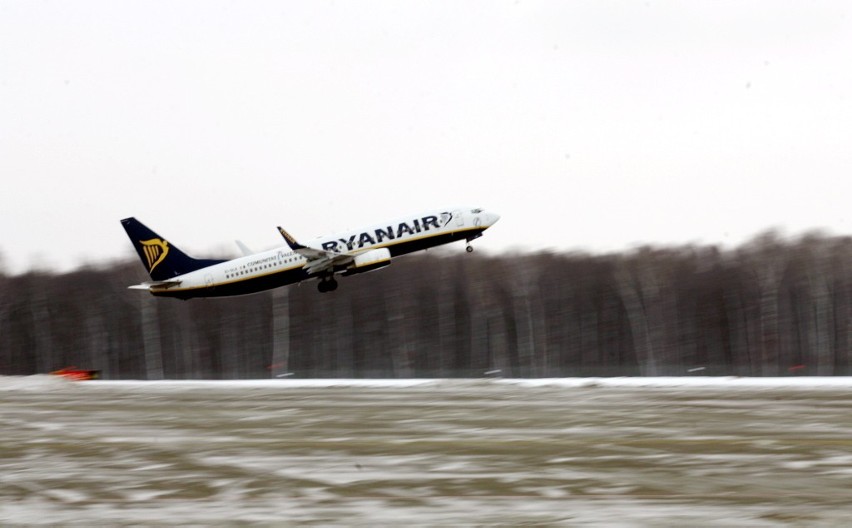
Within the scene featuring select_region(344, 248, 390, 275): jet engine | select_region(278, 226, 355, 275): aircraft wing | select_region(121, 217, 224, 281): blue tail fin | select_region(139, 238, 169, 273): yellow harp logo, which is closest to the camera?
select_region(344, 248, 390, 275): jet engine

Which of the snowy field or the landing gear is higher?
the landing gear

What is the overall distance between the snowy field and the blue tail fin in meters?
30.3

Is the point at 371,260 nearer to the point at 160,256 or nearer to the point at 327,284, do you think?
the point at 327,284

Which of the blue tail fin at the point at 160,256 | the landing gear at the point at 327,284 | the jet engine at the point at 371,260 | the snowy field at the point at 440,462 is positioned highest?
the blue tail fin at the point at 160,256

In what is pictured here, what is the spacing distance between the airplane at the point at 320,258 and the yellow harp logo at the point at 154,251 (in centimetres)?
11

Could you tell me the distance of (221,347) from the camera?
108375 mm

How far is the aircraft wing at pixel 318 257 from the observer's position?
190ft

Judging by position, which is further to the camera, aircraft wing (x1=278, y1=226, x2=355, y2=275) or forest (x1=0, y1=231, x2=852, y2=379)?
forest (x1=0, y1=231, x2=852, y2=379)

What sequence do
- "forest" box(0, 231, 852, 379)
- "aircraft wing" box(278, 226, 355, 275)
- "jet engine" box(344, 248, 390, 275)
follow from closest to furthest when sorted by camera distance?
"jet engine" box(344, 248, 390, 275), "aircraft wing" box(278, 226, 355, 275), "forest" box(0, 231, 852, 379)

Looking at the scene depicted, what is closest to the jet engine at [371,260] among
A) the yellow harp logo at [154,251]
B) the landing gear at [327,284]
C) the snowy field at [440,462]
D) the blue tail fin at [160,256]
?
the landing gear at [327,284]

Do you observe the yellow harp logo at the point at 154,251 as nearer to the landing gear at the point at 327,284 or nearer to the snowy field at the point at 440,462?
the landing gear at the point at 327,284

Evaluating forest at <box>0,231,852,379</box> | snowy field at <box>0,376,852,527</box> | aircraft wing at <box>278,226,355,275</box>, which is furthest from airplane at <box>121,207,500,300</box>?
forest at <box>0,231,852,379</box>

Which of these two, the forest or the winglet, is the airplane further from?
the forest

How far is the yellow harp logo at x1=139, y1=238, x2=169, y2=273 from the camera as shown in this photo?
209ft
